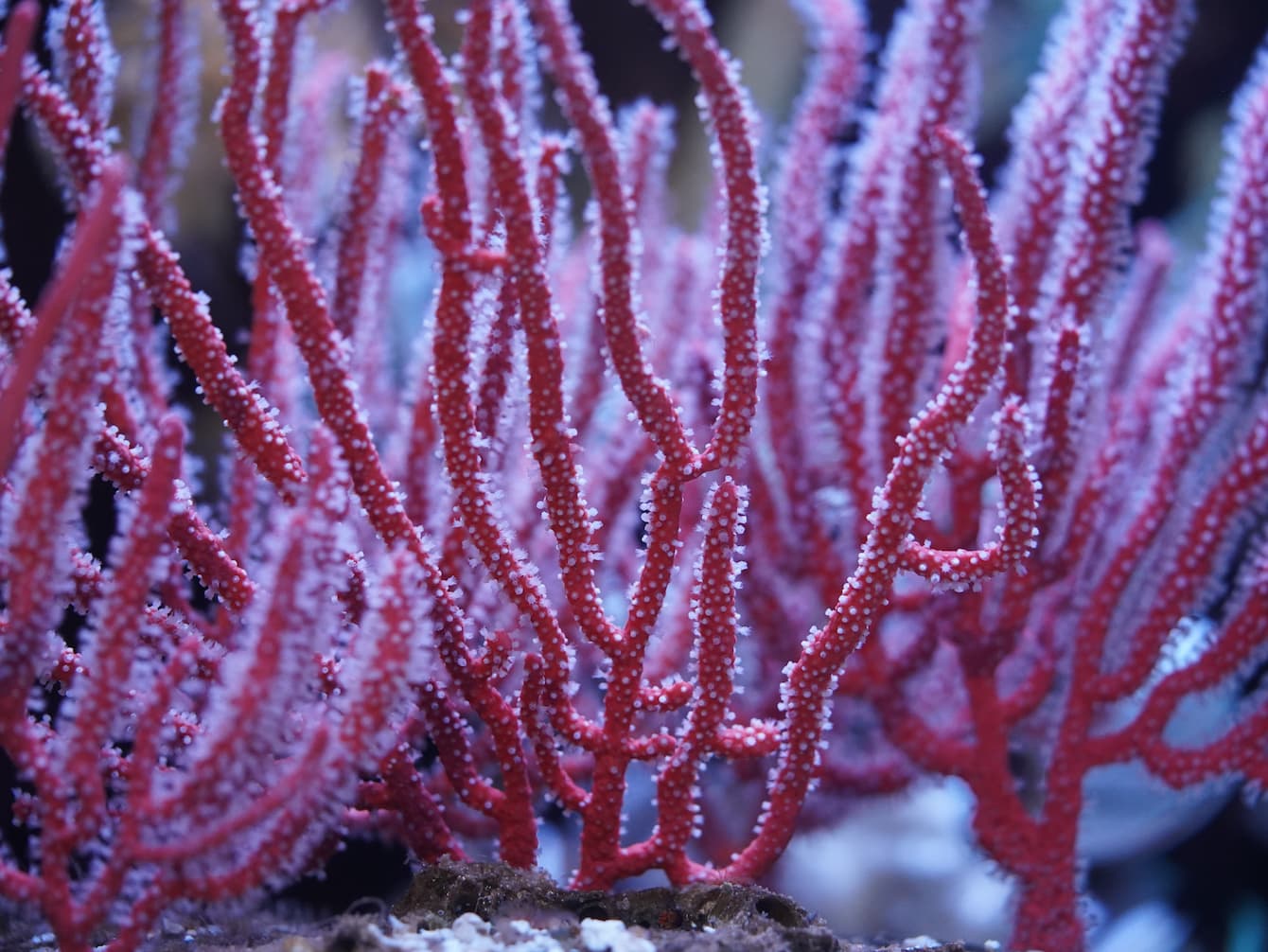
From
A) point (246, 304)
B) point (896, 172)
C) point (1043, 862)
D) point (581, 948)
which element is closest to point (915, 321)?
point (896, 172)

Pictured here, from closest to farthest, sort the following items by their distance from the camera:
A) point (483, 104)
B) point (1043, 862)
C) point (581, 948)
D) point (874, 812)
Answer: point (483, 104)
point (581, 948)
point (1043, 862)
point (874, 812)

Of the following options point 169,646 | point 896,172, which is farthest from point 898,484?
point 169,646

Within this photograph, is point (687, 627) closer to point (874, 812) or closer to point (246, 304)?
point (874, 812)

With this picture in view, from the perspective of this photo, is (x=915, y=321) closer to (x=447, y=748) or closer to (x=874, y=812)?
(x=447, y=748)

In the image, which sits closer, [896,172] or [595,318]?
[896,172]

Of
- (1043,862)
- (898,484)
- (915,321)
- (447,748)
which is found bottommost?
(447,748)

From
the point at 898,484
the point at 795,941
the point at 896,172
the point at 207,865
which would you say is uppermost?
the point at 896,172

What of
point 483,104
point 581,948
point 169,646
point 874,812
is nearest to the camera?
point 483,104

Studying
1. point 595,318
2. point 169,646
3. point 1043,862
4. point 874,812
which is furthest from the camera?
point 874,812

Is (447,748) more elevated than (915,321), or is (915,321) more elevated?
(915,321)
